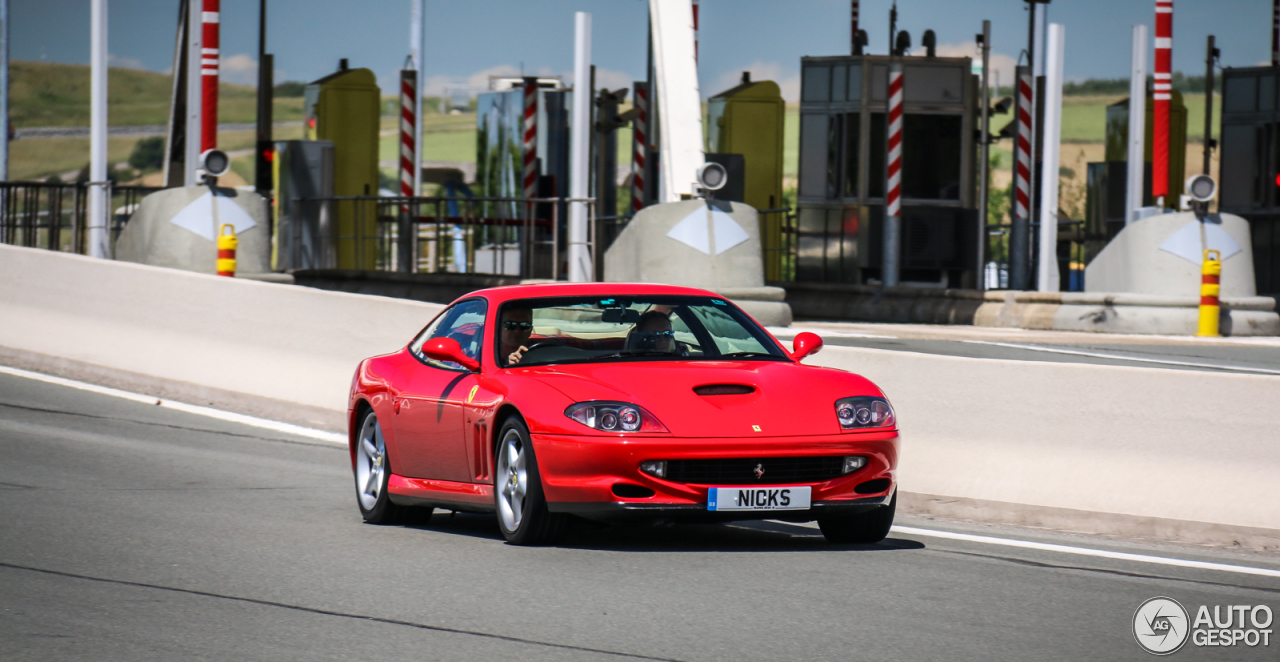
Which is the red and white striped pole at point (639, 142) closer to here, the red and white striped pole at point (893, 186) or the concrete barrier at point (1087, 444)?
the red and white striped pole at point (893, 186)

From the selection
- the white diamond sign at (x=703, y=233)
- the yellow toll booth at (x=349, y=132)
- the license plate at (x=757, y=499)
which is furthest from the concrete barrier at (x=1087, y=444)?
the yellow toll booth at (x=349, y=132)

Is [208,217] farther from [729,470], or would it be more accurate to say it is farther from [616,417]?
[729,470]

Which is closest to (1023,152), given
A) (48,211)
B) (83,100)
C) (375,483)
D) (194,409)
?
(48,211)

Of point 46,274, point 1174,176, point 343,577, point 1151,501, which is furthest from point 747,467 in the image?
point 1174,176

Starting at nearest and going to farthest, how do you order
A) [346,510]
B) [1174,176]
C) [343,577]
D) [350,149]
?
1. [343,577]
2. [346,510]
3. [350,149]
4. [1174,176]

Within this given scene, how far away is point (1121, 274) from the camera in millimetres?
23172

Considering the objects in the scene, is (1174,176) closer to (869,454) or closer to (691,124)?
(691,124)

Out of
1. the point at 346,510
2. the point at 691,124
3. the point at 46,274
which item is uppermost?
the point at 691,124

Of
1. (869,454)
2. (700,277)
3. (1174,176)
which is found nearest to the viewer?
(869,454)

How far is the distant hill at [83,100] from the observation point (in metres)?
141

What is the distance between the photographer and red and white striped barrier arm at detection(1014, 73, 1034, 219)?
27.8 m

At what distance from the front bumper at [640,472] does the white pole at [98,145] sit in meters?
16.0

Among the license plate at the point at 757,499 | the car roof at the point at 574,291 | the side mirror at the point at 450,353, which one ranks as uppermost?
the car roof at the point at 574,291

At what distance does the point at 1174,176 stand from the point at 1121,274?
11868mm
